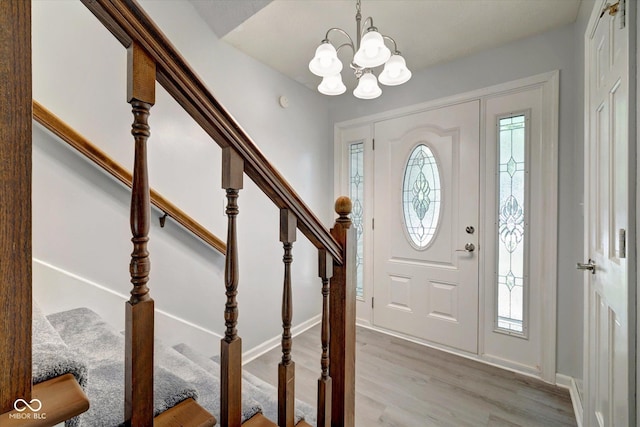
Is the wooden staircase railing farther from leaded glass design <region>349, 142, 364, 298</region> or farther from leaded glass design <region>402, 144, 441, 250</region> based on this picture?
leaded glass design <region>349, 142, 364, 298</region>

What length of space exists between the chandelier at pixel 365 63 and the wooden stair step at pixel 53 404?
1578 millimetres

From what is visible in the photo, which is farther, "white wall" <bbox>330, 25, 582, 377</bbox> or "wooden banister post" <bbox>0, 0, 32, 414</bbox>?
"white wall" <bbox>330, 25, 582, 377</bbox>

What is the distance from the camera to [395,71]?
160 centimetres

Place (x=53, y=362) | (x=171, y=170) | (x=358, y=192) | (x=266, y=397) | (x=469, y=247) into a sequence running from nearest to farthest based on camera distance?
(x=53, y=362) < (x=266, y=397) < (x=171, y=170) < (x=469, y=247) < (x=358, y=192)

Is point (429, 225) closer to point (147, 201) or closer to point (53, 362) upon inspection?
point (147, 201)

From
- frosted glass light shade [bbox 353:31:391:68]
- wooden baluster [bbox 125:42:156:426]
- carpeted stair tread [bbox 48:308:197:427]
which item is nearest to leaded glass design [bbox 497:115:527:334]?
frosted glass light shade [bbox 353:31:391:68]

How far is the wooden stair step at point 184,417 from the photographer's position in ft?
2.20

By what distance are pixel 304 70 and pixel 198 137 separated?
4.02 ft

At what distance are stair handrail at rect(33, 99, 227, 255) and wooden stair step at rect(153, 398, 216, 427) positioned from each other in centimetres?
114

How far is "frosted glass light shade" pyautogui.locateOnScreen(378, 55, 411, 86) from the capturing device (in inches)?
62.0

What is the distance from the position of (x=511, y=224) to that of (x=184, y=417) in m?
2.37

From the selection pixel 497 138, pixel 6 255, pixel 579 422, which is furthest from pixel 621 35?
pixel 579 422

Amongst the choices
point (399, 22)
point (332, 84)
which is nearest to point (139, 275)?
point (332, 84)

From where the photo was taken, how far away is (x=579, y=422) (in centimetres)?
163
